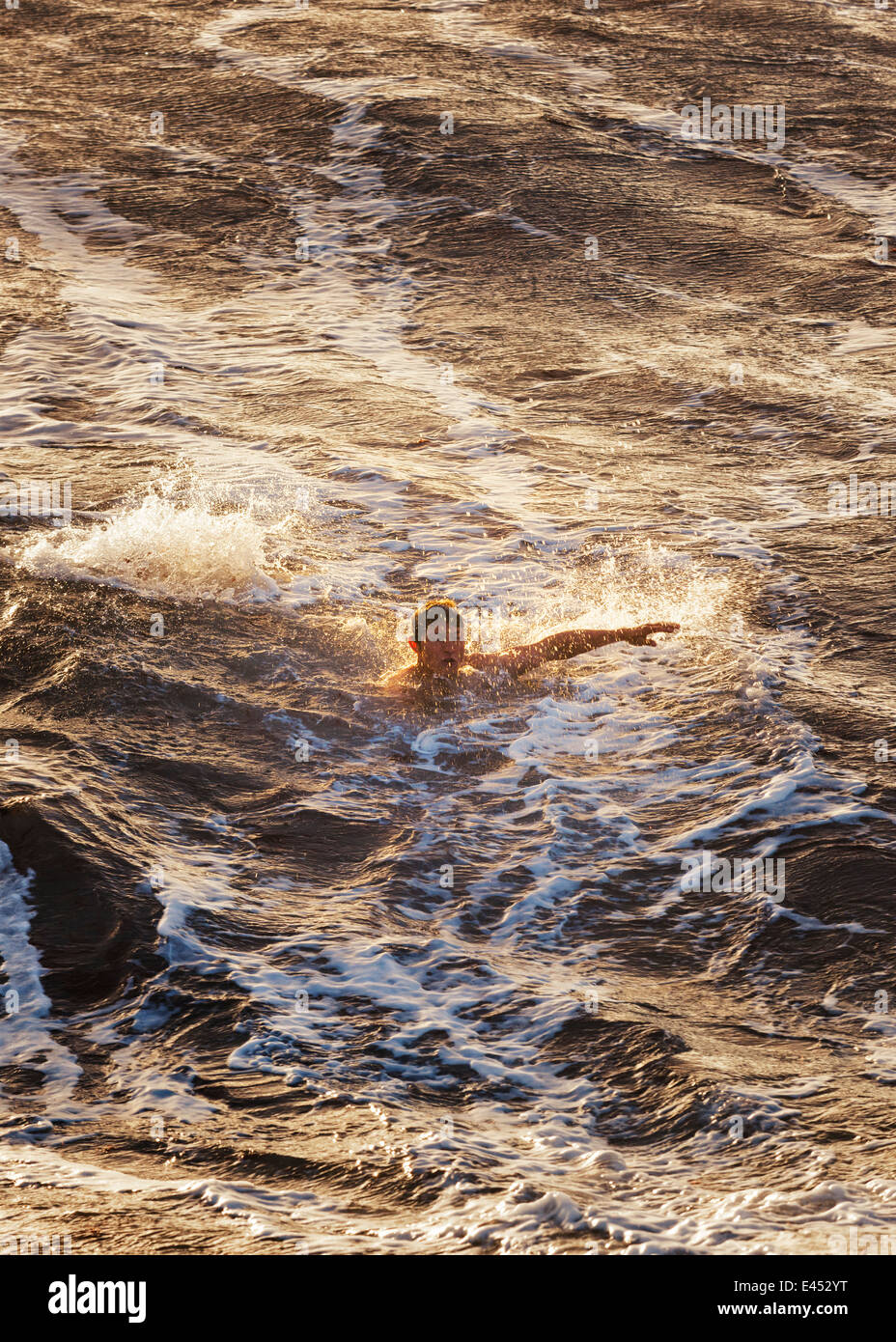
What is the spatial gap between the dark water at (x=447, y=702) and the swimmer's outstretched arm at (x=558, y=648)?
0.14 metres

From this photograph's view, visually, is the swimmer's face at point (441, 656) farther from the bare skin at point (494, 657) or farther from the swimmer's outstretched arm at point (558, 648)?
the swimmer's outstretched arm at point (558, 648)

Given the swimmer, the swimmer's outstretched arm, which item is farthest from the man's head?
the swimmer's outstretched arm

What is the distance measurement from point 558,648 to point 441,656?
79 centimetres

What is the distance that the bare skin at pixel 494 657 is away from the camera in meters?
7.20

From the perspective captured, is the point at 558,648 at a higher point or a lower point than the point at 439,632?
lower

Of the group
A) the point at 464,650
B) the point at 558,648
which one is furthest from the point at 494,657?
the point at 558,648

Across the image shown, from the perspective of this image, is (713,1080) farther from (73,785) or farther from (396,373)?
(396,373)

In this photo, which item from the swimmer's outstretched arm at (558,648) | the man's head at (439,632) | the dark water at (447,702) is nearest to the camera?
the dark water at (447,702)

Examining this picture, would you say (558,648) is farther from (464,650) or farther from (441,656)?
(441,656)

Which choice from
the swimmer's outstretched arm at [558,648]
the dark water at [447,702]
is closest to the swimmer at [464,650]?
the swimmer's outstretched arm at [558,648]

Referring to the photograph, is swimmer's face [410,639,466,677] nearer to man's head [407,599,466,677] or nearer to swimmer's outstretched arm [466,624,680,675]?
man's head [407,599,466,677]

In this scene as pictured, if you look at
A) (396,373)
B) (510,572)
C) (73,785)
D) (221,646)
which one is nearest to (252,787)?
(73,785)

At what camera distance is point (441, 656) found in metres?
7.18

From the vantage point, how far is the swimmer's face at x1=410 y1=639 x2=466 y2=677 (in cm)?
711
